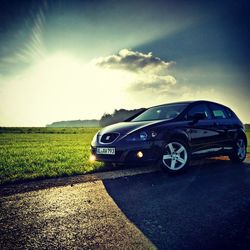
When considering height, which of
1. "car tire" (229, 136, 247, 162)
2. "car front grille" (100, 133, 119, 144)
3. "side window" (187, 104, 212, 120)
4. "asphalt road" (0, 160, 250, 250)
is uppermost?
"side window" (187, 104, 212, 120)

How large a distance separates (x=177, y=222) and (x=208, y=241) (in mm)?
489

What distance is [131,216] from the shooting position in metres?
2.88

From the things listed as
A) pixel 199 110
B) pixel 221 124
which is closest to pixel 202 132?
pixel 199 110

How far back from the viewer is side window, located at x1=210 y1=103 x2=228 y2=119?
6.58 m

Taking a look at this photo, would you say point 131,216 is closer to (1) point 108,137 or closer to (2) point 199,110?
(1) point 108,137

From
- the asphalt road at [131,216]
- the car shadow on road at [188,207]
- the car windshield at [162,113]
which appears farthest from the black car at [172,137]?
the asphalt road at [131,216]

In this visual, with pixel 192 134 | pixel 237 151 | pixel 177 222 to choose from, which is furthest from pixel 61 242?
pixel 237 151

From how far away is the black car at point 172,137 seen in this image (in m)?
4.81

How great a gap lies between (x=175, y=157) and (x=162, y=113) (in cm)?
136

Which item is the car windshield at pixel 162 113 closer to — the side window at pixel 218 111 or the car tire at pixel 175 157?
the car tire at pixel 175 157

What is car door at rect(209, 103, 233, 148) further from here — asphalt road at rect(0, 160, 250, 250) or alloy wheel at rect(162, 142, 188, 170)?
asphalt road at rect(0, 160, 250, 250)

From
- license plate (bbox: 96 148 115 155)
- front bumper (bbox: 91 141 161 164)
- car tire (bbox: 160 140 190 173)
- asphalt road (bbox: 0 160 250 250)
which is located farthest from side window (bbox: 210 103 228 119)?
license plate (bbox: 96 148 115 155)

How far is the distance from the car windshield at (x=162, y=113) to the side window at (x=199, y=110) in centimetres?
21

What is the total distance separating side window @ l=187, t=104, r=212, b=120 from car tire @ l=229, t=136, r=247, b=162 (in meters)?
1.34
